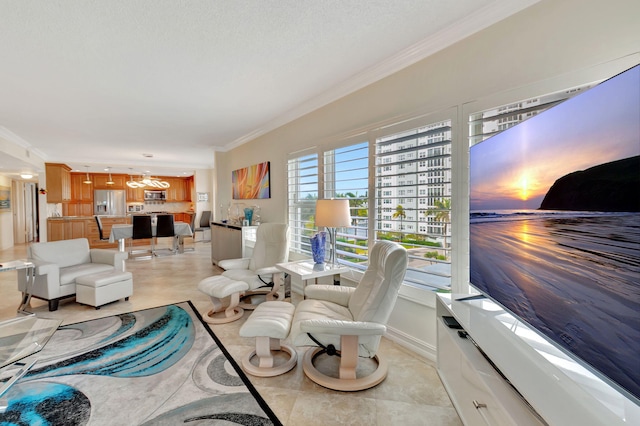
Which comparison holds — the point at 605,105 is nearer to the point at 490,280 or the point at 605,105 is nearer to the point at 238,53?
the point at 490,280

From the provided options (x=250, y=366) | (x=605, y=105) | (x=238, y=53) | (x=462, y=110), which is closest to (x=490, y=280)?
(x=605, y=105)

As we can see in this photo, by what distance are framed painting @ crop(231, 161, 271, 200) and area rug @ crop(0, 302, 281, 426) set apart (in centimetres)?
250

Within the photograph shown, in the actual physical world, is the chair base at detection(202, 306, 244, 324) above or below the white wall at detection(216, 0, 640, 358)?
below

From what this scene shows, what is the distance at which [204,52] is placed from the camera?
7.99ft

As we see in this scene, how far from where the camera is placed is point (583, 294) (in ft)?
3.09

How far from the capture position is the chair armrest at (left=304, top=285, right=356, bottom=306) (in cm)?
252

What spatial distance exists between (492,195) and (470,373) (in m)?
0.89

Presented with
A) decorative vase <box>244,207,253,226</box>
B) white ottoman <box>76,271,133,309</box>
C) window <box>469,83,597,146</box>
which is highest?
window <box>469,83,597,146</box>

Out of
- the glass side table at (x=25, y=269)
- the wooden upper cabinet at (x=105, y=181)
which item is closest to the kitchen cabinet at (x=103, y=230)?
the wooden upper cabinet at (x=105, y=181)

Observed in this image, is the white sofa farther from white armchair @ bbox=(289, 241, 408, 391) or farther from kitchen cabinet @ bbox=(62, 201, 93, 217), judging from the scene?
kitchen cabinet @ bbox=(62, 201, 93, 217)

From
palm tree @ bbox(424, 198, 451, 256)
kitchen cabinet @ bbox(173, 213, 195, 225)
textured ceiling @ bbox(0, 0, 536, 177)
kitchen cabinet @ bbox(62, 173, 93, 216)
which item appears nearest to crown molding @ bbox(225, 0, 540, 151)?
textured ceiling @ bbox(0, 0, 536, 177)

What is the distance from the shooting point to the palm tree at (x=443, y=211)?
221 centimetres

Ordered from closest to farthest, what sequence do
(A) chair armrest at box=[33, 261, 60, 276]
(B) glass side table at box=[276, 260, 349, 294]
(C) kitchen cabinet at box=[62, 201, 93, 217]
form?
(B) glass side table at box=[276, 260, 349, 294], (A) chair armrest at box=[33, 261, 60, 276], (C) kitchen cabinet at box=[62, 201, 93, 217]

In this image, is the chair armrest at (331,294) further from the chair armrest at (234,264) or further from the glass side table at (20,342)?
the glass side table at (20,342)
